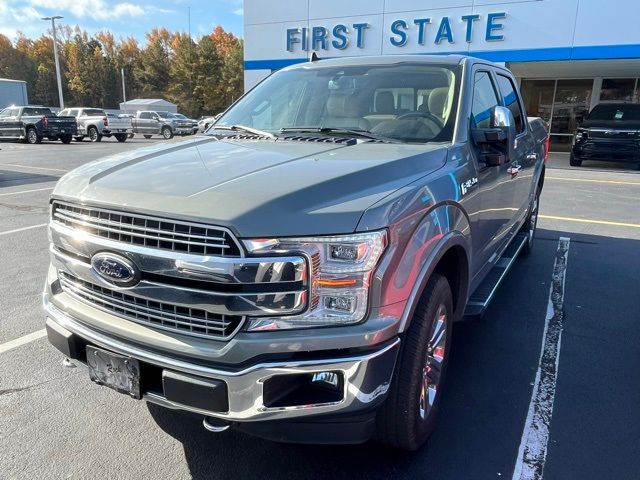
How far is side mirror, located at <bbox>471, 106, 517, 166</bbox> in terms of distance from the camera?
301 centimetres

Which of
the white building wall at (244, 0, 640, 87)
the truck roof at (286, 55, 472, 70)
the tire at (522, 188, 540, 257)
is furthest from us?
the white building wall at (244, 0, 640, 87)

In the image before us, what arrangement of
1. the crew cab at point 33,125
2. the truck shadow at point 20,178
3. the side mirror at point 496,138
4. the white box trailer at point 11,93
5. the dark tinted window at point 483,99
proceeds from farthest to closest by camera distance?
1. the white box trailer at point 11,93
2. the crew cab at point 33,125
3. the truck shadow at point 20,178
4. the dark tinted window at point 483,99
5. the side mirror at point 496,138

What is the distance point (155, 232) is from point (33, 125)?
85.1ft

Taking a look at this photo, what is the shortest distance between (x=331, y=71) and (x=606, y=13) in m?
16.1

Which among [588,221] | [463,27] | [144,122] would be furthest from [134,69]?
[588,221]

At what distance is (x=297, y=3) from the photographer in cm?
2073

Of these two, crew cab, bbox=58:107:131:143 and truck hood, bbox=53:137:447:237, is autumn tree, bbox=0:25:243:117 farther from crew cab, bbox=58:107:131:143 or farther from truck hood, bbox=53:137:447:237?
truck hood, bbox=53:137:447:237

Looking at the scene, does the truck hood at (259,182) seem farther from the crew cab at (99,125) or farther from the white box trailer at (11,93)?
the white box trailer at (11,93)

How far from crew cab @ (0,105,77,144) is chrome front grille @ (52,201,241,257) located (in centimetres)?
2511

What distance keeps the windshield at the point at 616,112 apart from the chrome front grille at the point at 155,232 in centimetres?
1647

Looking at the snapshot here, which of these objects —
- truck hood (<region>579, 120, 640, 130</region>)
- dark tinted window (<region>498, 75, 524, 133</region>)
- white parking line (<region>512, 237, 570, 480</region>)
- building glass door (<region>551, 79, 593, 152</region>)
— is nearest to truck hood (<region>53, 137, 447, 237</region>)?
white parking line (<region>512, 237, 570, 480</region>)

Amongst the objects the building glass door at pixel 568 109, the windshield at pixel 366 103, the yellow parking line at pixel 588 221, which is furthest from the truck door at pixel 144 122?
the windshield at pixel 366 103

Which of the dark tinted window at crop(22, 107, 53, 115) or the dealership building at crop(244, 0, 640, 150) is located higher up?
the dealership building at crop(244, 0, 640, 150)

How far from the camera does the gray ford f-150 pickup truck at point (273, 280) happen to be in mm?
1906
